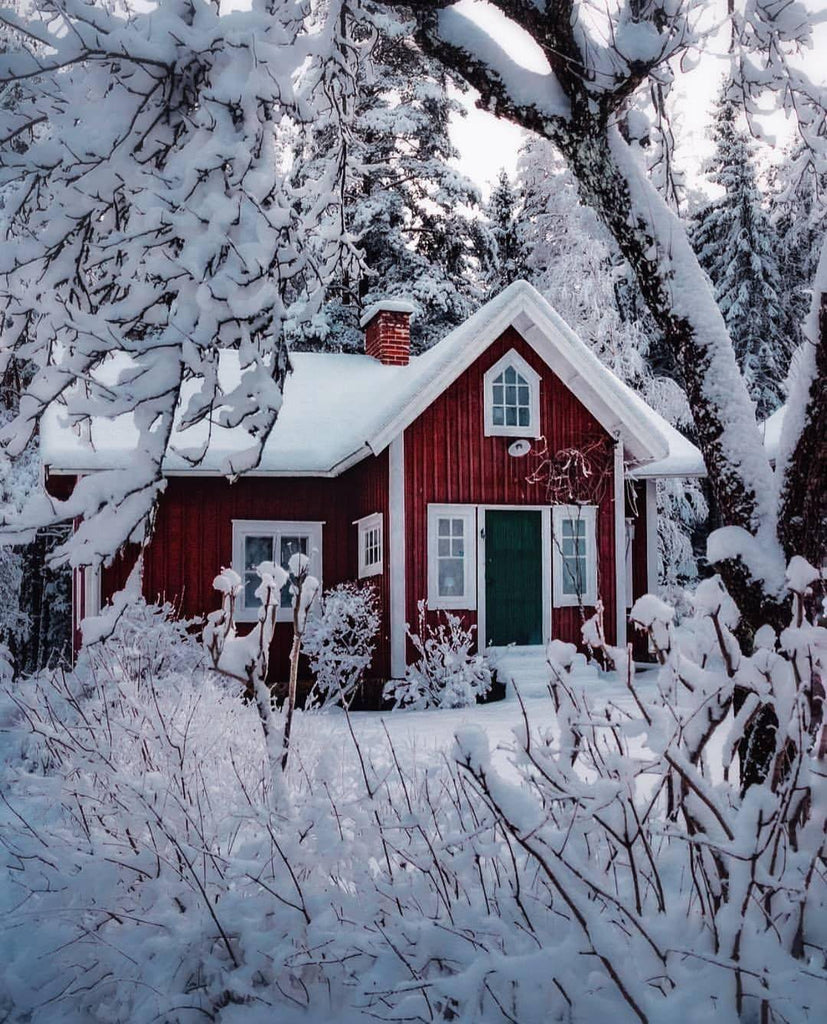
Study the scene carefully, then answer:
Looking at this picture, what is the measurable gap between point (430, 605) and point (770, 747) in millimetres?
9118

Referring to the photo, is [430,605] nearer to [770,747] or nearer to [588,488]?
[588,488]

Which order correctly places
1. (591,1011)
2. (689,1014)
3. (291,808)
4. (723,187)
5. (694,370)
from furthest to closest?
(723,187) → (694,370) → (291,808) → (591,1011) → (689,1014)

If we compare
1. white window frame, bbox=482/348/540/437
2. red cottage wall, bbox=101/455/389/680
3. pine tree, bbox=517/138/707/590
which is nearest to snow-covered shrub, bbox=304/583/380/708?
red cottage wall, bbox=101/455/389/680

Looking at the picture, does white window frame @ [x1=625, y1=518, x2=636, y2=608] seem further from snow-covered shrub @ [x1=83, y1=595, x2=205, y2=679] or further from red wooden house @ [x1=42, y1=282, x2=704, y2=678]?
snow-covered shrub @ [x1=83, y1=595, x2=205, y2=679]

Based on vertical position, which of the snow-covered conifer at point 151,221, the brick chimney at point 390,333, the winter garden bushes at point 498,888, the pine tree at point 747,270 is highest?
the pine tree at point 747,270

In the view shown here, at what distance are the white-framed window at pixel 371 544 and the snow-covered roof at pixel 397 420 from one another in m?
0.90

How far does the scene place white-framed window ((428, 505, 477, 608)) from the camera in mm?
13180

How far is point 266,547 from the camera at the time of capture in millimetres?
14062

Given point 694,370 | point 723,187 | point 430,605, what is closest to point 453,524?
point 430,605

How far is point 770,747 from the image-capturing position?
3971 millimetres

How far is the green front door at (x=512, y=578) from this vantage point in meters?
13.5

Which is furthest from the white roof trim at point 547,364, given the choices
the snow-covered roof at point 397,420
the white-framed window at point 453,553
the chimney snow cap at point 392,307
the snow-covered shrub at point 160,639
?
the snow-covered shrub at point 160,639

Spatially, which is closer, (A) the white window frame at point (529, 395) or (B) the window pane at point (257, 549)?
(A) the white window frame at point (529, 395)

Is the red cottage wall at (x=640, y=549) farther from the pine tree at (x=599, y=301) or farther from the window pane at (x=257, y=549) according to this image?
the window pane at (x=257, y=549)
